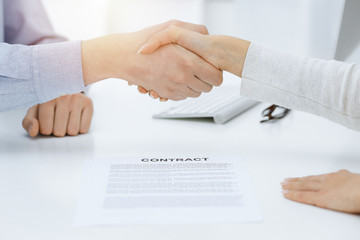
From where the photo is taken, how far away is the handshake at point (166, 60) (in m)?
0.97

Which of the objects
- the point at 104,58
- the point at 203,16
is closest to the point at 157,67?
the point at 104,58

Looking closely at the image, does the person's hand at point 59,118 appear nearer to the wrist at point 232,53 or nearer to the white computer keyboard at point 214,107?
the white computer keyboard at point 214,107

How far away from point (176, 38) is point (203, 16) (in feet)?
5.13

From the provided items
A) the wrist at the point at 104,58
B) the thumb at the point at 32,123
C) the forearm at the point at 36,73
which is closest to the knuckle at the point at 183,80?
the wrist at the point at 104,58

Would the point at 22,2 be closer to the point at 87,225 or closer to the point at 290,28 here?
the point at 87,225

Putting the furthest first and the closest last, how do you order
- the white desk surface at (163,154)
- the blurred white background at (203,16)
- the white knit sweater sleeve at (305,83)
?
1. the blurred white background at (203,16)
2. the white knit sweater sleeve at (305,83)
3. the white desk surface at (163,154)

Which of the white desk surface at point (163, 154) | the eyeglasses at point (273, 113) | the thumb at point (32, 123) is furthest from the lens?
the eyeglasses at point (273, 113)

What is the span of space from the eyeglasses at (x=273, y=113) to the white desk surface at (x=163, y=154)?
0.6 inches

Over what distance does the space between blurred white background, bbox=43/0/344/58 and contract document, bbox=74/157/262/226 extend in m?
1.58

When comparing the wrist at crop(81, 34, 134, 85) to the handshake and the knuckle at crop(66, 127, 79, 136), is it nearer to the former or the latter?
the handshake

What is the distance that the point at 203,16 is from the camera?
8.21 feet

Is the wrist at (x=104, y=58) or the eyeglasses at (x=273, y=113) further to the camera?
the eyeglasses at (x=273, y=113)

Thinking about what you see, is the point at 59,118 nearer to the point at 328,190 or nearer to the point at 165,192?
the point at 165,192

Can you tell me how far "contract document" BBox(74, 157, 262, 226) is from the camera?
61 cm
